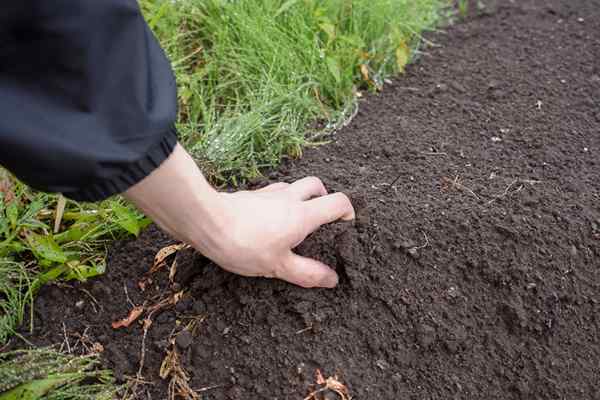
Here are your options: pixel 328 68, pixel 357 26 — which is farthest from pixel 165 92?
pixel 357 26

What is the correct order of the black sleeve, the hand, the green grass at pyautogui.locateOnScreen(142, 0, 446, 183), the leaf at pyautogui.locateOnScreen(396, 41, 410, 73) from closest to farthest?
1. the black sleeve
2. the hand
3. the green grass at pyautogui.locateOnScreen(142, 0, 446, 183)
4. the leaf at pyautogui.locateOnScreen(396, 41, 410, 73)

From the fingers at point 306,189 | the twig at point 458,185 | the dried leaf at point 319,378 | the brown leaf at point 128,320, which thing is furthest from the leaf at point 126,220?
the twig at point 458,185

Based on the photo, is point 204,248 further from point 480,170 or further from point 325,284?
point 480,170

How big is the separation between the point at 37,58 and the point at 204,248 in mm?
505

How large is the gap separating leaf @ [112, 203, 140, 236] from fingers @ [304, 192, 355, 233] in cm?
57

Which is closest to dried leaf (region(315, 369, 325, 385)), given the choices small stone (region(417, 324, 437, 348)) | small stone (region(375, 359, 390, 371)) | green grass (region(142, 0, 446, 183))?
small stone (region(375, 359, 390, 371))

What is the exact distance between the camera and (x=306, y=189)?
1744 mm

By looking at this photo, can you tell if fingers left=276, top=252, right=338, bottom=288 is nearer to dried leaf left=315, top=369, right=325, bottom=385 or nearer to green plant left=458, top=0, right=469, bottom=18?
dried leaf left=315, top=369, right=325, bottom=385

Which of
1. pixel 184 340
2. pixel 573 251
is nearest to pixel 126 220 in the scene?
pixel 184 340

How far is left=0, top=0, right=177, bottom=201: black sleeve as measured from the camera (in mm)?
1031

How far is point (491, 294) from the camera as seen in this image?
179cm

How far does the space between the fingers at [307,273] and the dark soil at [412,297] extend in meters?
0.04

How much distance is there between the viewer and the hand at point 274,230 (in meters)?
1.36

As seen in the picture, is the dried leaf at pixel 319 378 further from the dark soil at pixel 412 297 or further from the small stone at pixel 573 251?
the small stone at pixel 573 251
